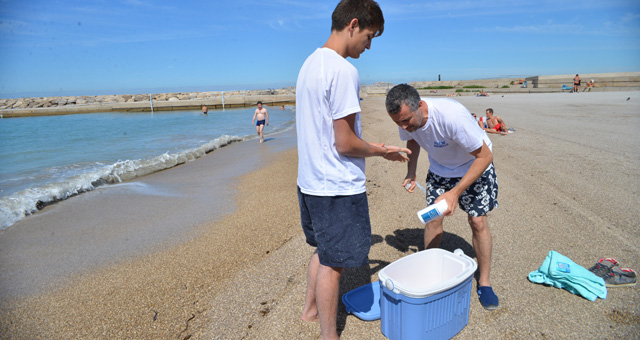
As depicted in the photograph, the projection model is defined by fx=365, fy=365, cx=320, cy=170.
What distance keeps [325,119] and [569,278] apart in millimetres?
2636

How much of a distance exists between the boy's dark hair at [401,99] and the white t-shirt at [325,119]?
53 centimetres

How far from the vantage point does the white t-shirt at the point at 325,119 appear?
6.35ft

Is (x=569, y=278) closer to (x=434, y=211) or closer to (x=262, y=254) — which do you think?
(x=434, y=211)

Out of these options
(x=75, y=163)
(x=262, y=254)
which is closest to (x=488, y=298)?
(x=262, y=254)

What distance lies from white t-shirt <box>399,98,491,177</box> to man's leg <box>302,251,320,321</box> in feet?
4.21

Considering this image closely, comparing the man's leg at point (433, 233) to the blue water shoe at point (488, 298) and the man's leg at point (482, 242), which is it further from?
the blue water shoe at point (488, 298)

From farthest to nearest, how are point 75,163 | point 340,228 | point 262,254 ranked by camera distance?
point 75,163 < point 262,254 < point 340,228

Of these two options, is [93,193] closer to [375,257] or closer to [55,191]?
[55,191]

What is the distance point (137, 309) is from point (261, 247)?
1.52m

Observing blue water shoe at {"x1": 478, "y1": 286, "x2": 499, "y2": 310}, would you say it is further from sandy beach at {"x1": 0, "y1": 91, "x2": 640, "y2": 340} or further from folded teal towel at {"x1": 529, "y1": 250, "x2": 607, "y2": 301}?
folded teal towel at {"x1": 529, "y1": 250, "x2": 607, "y2": 301}

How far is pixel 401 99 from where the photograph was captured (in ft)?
8.26

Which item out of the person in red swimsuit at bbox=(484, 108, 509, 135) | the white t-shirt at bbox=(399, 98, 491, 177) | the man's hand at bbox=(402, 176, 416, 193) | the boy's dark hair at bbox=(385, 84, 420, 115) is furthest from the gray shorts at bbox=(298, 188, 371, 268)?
the person in red swimsuit at bbox=(484, 108, 509, 135)

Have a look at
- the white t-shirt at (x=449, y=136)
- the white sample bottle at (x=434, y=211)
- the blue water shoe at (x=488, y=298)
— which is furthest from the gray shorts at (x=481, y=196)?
Result: the blue water shoe at (x=488, y=298)

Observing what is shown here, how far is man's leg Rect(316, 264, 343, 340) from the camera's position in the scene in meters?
2.31
